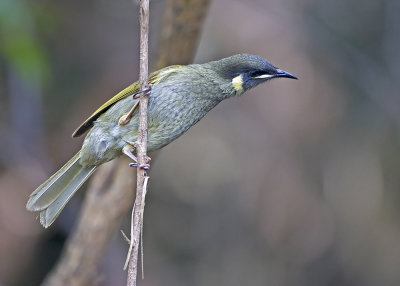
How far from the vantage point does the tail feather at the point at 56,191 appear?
3.90m

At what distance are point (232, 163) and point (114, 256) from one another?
1.53 m

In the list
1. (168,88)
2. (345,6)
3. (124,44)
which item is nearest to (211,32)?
(124,44)

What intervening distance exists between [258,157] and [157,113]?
2.80 meters

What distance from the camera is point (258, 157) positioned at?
6.36 m

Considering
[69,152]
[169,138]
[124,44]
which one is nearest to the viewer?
[169,138]

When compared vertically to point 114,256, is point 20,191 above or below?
above

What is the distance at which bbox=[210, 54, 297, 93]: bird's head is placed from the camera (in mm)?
3925

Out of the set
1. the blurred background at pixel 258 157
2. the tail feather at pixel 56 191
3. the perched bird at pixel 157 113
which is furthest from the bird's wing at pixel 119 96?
the blurred background at pixel 258 157

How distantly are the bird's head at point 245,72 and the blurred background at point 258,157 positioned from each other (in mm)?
2295

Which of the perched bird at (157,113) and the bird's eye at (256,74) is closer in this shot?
the perched bird at (157,113)

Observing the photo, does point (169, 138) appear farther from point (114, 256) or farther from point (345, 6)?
point (345, 6)

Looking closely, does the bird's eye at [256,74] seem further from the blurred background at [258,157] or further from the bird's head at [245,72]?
the blurred background at [258,157]


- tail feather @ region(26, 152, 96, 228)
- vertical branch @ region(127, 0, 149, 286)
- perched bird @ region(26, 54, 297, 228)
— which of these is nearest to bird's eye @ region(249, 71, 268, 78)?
perched bird @ region(26, 54, 297, 228)

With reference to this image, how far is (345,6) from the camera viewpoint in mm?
7113
